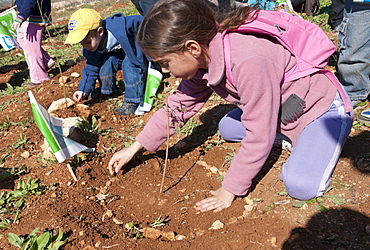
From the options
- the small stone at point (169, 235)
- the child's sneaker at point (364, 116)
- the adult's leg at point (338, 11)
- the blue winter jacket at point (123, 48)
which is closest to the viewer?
the small stone at point (169, 235)

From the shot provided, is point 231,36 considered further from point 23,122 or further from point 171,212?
point 23,122

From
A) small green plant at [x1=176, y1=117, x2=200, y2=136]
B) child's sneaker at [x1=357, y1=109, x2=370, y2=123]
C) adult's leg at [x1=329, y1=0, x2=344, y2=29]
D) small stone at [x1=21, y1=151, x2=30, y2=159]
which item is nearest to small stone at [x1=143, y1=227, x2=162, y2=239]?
small green plant at [x1=176, y1=117, x2=200, y2=136]

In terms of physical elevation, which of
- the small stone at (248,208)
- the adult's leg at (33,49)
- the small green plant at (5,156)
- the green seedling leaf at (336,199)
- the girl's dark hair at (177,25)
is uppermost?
the girl's dark hair at (177,25)

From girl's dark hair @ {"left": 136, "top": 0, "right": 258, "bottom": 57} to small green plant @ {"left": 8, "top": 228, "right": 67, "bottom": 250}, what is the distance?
43.0 inches

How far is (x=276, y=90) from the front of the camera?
186 cm

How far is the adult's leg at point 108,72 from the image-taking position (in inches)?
157

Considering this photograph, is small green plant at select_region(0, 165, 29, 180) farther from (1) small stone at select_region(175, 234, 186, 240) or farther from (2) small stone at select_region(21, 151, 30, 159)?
(1) small stone at select_region(175, 234, 186, 240)

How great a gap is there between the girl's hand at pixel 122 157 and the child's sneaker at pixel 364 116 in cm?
174

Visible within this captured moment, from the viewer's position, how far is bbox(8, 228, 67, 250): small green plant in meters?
1.79

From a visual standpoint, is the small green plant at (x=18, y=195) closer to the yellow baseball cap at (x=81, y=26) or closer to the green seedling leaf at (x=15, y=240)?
the green seedling leaf at (x=15, y=240)

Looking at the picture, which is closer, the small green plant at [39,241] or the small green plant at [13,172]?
the small green plant at [39,241]

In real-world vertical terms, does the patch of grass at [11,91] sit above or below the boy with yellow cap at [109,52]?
below

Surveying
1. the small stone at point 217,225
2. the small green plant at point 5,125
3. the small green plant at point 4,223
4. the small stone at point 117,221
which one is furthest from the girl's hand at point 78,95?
the small stone at point 217,225

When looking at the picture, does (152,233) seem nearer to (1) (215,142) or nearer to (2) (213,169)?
(2) (213,169)
